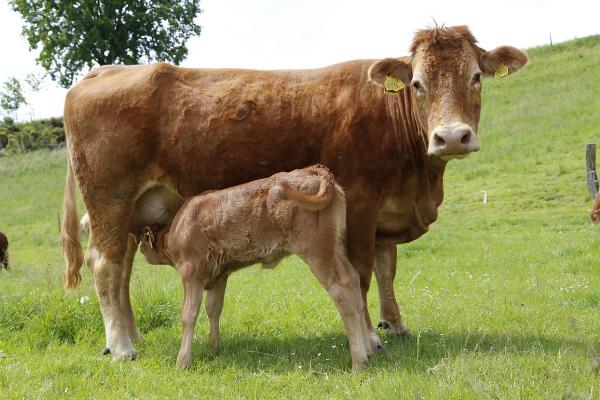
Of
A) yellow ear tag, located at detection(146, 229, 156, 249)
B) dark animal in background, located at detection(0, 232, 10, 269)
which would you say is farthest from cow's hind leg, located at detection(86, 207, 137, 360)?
dark animal in background, located at detection(0, 232, 10, 269)

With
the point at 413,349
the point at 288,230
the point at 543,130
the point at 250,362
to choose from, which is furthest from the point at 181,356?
the point at 543,130

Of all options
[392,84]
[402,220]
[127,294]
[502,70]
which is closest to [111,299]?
[127,294]

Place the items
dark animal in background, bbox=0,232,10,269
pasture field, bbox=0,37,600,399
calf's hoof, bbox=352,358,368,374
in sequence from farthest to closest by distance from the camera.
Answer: dark animal in background, bbox=0,232,10,269 < calf's hoof, bbox=352,358,368,374 < pasture field, bbox=0,37,600,399

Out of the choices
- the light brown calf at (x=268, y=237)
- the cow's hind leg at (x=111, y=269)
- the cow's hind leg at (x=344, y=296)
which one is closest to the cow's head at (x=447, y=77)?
the light brown calf at (x=268, y=237)

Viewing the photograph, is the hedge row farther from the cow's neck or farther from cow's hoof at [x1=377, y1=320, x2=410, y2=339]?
the cow's neck

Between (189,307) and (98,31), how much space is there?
38102mm

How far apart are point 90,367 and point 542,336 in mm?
3811

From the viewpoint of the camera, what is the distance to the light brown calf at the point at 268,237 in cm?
545

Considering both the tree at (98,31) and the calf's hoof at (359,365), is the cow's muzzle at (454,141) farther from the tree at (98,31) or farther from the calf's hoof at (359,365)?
the tree at (98,31)

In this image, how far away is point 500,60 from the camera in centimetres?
611

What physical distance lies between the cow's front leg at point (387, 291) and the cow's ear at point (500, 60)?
1.97m

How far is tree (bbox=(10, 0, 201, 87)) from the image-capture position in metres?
41.5

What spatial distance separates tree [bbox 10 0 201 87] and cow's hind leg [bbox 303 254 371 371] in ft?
126

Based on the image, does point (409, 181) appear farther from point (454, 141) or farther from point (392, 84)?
point (454, 141)
